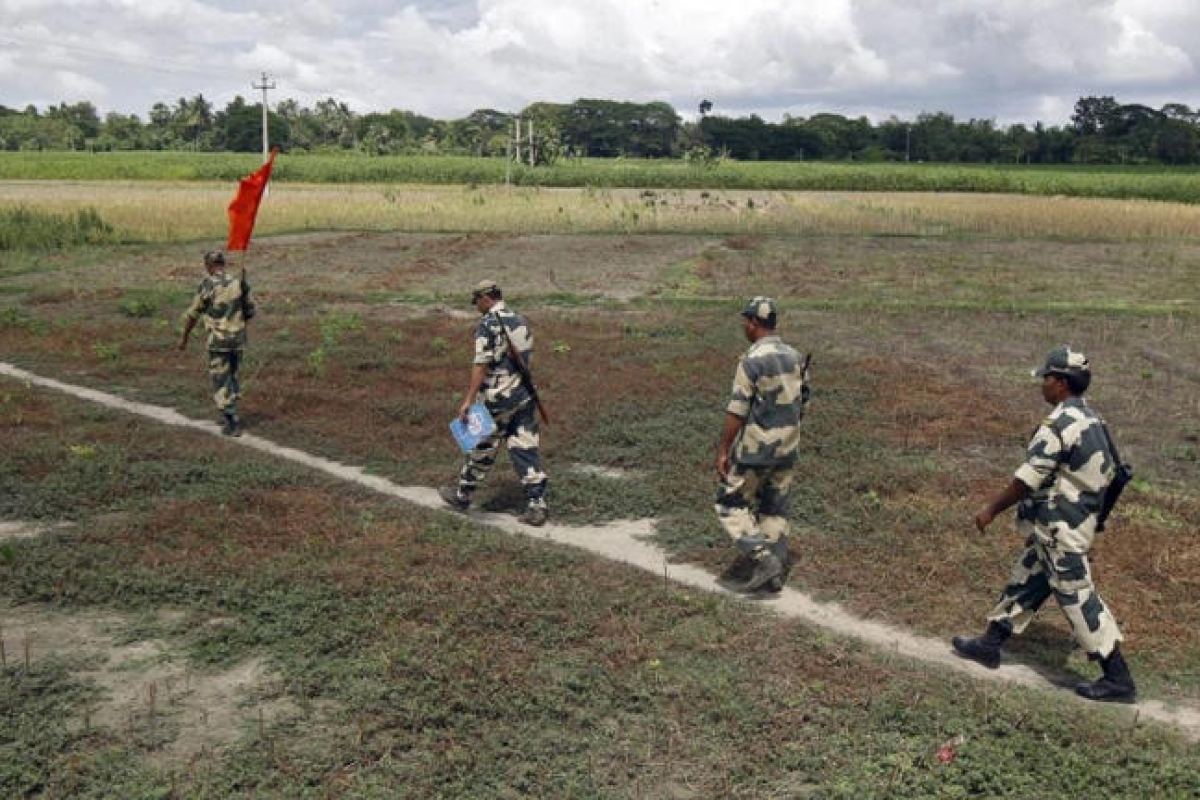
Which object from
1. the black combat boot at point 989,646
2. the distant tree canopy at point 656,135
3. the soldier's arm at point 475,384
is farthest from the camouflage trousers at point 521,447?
the distant tree canopy at point 656,135

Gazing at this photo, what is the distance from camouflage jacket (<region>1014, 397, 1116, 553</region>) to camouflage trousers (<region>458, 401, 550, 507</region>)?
4648 mm

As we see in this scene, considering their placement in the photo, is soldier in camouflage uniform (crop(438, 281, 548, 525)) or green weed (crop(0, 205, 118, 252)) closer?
soldier in camouflage uniform (crop(438, 281, 548, 525))

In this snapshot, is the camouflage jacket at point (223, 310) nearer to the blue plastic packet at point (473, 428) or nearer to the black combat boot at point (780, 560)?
the blue plastic packet at point (473, 428)

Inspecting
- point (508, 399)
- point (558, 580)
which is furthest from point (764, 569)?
point (508, 399)

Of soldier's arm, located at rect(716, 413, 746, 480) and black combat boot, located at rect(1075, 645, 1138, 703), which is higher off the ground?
soldier's arm, located at rect(716, 413, 746, 480)

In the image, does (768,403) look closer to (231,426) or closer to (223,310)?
(223,310)

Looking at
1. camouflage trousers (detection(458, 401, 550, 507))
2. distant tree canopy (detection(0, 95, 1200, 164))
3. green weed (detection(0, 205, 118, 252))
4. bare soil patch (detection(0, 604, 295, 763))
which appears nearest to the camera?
bare soil patch (detection(0, 604, 295, 763))

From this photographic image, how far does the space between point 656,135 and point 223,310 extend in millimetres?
156798

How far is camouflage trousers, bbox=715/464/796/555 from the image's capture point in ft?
25.8

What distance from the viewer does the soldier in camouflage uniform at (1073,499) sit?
20.5 feet

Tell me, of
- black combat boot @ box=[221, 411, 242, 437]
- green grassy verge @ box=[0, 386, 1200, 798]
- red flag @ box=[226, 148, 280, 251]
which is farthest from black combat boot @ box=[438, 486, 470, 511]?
red flag @ box=[226, 148, 280, 251]

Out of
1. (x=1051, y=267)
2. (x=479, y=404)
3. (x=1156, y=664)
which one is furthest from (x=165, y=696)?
(x=1051, y=267)

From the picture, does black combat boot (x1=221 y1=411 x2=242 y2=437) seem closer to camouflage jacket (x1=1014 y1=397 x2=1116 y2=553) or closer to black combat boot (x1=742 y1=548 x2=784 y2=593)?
black combat boot (x1=742 y1=548 x2=784 y2=593)

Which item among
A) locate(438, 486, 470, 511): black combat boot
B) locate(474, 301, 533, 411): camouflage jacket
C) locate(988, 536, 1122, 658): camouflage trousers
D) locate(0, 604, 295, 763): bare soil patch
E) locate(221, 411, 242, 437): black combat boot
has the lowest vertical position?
locate(0, 604, 295, 763): bare soil patch
